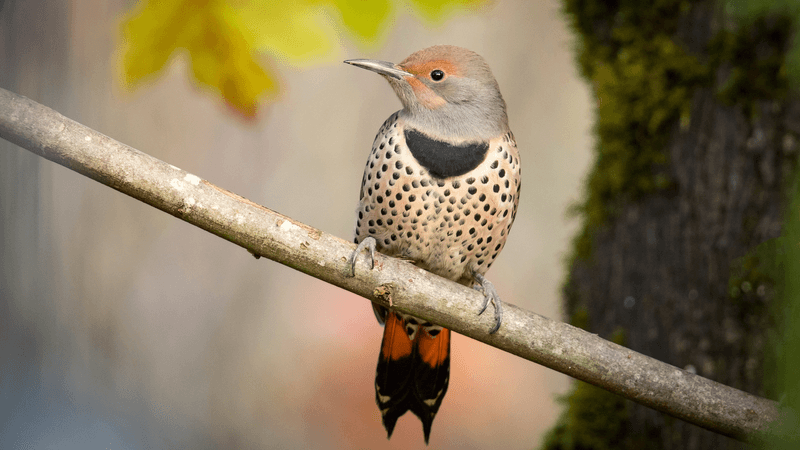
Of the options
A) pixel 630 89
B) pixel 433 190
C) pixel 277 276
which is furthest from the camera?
pixel 277 276

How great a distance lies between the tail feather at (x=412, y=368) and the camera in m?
1.78

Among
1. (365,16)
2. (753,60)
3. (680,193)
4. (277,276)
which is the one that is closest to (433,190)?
(365,16)

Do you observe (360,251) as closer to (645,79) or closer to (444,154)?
(444,154)

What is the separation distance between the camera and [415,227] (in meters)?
1.72

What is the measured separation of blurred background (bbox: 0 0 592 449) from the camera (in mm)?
2834

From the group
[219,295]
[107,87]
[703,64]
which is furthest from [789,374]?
[219,295]

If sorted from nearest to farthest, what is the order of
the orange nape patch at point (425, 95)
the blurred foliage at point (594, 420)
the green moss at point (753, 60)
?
the green moss at point (753, 60)
the orange nape patch at point (425, 95)
the blurred foliage at point (594, 420)

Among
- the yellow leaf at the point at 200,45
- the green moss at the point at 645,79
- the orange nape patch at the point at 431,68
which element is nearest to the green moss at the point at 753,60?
the green moss at the point at 645,79

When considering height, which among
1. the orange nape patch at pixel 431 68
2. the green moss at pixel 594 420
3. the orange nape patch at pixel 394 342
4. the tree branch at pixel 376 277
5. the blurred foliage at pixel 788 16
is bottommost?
the green moss at pixel 594 420

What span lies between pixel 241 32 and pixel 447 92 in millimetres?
589

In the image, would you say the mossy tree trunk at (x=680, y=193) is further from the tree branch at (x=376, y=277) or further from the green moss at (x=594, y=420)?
the tree branch at (x=376, y=277)

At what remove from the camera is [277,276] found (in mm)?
3408

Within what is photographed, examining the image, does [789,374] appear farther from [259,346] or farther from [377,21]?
[259,346]

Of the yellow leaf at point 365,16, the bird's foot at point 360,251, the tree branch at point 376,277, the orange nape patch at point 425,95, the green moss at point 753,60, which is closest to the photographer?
the tree branch at point 376,277
